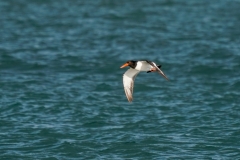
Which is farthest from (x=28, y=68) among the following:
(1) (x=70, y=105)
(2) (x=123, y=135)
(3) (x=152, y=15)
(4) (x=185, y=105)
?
(3) (x=152, y=15)

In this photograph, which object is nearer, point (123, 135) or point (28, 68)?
point (123, 135)

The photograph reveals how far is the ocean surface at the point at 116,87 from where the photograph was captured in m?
19.9

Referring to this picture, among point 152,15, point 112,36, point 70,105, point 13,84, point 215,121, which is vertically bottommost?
point 215,121

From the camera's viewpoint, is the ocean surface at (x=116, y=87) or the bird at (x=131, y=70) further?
the ocean surface at (x=116, y=87)

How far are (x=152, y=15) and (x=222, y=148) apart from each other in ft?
95.0

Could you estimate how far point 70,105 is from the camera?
2461 centimetres

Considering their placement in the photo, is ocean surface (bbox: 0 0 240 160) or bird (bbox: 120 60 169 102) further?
Result: ocean surface (bbox: 0 0 240 160)

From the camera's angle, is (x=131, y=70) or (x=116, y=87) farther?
(x=116, y=87)

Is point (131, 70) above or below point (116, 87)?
below

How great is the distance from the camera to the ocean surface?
65.3 ft

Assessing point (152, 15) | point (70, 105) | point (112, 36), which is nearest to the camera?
point (70, 105)

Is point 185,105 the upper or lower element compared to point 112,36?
lower

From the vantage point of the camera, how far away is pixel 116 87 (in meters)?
27.5

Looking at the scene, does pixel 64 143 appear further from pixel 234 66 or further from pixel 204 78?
pixel 234 66
